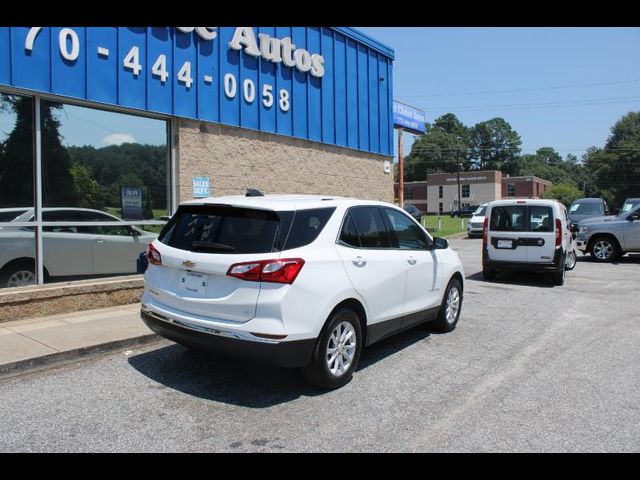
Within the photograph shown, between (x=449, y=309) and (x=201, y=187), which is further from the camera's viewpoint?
(x=201, y=187)

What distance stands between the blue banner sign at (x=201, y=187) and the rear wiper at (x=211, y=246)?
483 centimetres

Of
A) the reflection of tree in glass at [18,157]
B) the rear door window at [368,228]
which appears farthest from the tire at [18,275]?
the rear door window at [368,228]

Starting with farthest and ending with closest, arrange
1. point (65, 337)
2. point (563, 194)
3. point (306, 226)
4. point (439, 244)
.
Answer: point (563, 194), point (439, 244), point (65, 337), point (306, 226)

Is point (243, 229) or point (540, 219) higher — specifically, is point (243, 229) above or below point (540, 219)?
below

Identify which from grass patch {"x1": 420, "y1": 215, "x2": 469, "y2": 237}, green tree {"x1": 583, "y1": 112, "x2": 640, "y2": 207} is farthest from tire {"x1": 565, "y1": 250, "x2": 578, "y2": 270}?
green tree {"x1": 583, "y1": 112, "x2": 640, "y2": 207}

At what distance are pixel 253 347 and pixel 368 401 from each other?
44.1 inches

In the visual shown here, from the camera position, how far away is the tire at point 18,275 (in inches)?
280

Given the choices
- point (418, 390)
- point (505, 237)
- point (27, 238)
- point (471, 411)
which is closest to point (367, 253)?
point (418, 390)

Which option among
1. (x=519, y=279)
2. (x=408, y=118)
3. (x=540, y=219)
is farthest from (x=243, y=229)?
(x=408, y=118)

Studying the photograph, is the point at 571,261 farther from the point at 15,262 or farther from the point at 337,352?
the point at 15,262

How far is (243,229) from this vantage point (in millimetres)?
4566
